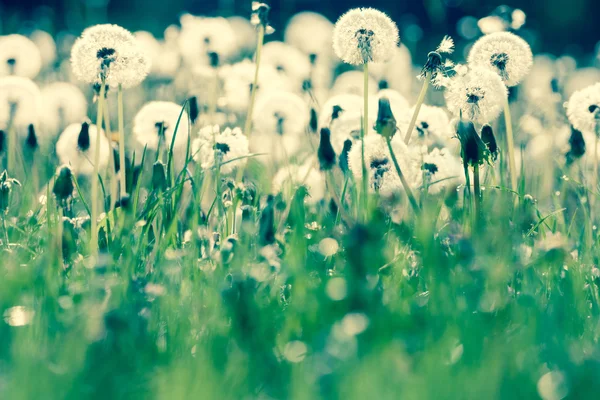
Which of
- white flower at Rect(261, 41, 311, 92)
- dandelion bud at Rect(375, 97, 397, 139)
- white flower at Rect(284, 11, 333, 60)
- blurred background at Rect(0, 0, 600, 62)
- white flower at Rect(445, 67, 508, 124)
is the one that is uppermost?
blurred background at Rect(0, 0, 600, 62)

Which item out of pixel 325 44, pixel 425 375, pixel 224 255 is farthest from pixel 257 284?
pixel 325 44

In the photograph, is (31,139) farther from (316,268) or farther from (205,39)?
(205,39)

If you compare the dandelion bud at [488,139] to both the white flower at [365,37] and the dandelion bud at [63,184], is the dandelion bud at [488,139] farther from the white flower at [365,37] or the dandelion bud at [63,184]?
the dandelion bud at [63,184]

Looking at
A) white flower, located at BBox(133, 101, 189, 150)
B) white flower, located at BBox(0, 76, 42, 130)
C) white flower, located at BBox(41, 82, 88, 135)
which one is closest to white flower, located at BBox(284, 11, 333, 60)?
white flower, located at BBox(41, 82, 88, 135)

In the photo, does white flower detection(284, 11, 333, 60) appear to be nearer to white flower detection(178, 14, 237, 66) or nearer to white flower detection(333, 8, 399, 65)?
white flower detection(178, 14, 237, 66)

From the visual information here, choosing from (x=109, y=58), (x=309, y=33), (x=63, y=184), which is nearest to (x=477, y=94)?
(x=109, y=58)

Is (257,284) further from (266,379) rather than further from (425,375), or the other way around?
(425,375)

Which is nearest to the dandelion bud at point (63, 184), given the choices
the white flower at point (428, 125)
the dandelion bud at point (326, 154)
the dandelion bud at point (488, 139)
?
the dandelion bud at point (326, 154)
